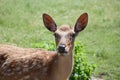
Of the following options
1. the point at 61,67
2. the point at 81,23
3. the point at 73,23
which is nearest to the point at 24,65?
the point at 61,67

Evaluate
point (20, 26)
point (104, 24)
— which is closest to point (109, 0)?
point (104, 24)

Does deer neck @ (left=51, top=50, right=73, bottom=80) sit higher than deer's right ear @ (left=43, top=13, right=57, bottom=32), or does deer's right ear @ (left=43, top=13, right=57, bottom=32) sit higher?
deer's right ear @ (left=43, top=13, right=57, bottom=32)

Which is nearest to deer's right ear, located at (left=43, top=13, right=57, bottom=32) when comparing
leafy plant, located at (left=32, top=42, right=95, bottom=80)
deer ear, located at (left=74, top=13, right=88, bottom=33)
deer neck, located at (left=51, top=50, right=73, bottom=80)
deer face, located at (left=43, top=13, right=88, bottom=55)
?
deer face, located at (left=43, top=13, right=88, bottom=55)

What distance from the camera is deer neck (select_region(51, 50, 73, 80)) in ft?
21.6

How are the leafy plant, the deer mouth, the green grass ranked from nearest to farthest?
the deer mouth → the leafy plant → the green grass

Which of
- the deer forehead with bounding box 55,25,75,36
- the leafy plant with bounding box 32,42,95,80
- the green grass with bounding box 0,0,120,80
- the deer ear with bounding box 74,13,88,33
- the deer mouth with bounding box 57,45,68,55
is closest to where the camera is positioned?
the deer mouth with bounding box 57,45,68,55

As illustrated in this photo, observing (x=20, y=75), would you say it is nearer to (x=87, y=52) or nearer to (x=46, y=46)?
(x=46, y=46)

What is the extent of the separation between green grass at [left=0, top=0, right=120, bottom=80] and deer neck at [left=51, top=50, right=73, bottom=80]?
2.95 metres

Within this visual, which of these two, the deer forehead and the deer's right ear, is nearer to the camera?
the deer forehead

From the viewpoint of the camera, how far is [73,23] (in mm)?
12859

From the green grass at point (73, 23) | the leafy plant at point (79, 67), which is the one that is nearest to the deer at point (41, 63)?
the leafy plant at point (79, 67)

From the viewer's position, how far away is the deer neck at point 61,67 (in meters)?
6.60

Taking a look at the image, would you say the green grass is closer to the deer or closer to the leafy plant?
the leafy plant

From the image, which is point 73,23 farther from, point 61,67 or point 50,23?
point 61,67
